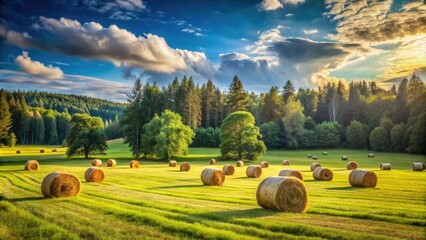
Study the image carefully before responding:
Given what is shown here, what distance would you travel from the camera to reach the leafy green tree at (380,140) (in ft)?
225

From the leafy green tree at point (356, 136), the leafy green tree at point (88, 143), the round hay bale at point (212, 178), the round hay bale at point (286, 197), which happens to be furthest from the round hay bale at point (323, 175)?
the leafy green tree at point (356, 136)

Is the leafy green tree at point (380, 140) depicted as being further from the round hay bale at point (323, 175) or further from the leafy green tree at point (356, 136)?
the round hay bale at point (323, 175)

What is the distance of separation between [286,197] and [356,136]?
72.3 meters

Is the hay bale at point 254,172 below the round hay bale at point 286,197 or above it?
below

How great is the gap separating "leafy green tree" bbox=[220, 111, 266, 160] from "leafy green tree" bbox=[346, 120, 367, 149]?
32235 millimetres

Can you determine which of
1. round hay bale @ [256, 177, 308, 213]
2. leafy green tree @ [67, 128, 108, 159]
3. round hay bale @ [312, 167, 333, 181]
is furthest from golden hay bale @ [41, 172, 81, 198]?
leafy green tree @ [67, 128, 108, 159]

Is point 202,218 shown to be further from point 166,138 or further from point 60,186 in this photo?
point 166,138

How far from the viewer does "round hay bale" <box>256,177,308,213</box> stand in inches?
470

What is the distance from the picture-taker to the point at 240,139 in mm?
56875

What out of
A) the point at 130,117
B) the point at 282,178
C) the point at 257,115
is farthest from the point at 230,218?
the point at 257,115

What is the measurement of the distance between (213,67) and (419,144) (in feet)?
183

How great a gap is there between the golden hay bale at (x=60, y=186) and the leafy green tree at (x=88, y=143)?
44.3 m

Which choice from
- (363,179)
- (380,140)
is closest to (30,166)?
(363,179)

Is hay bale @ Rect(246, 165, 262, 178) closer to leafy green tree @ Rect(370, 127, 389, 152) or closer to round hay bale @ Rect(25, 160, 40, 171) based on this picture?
round hay bale @ Rect(25, 160, 40, 171)
